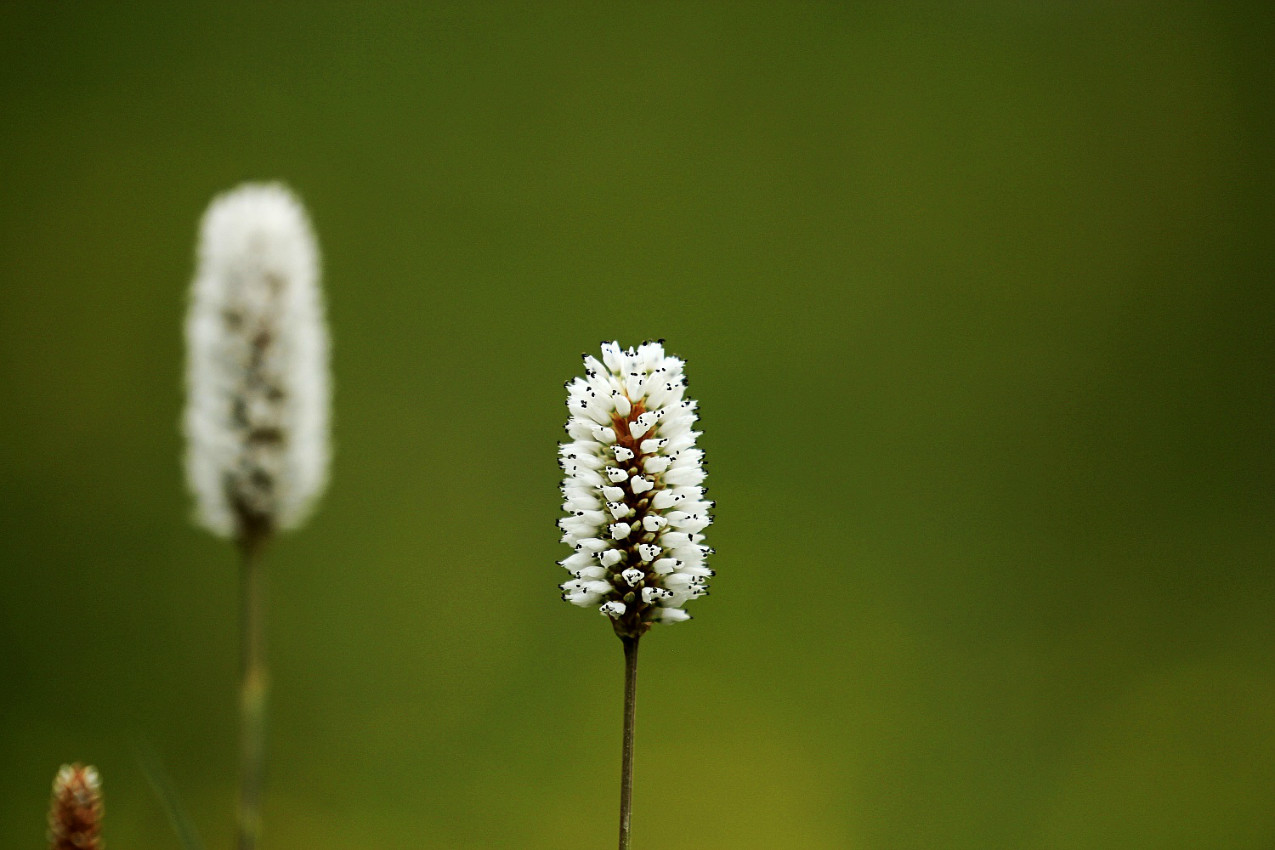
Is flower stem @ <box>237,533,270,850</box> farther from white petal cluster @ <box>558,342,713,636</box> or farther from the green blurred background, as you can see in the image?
the green blurred background

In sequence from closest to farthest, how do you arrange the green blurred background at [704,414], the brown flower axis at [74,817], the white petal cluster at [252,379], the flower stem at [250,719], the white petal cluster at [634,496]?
the brown flower axis at [74,817] → the white petal cluster at [634,496] → the flower stem at [250,719] → the white petal cluster at [252,379] → the green blurred background at [704,414]

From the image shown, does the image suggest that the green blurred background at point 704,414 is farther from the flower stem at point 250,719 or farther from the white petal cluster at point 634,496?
the white petal cluster at point 634,496

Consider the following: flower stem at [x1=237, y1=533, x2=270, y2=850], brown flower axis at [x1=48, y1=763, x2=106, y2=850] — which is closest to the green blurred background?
flower stem at [x1=237, y1=533, x2=270, y2=850]

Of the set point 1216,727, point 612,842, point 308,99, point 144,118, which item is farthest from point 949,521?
point 144,118

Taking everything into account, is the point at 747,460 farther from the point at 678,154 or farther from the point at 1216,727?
the point at 1216,727

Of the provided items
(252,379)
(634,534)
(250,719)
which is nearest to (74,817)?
(634,534)

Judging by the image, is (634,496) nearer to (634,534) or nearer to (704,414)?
(634,534)

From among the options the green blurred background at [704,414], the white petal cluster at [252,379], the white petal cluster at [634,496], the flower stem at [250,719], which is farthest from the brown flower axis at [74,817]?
the green blurred background at [704,414]
